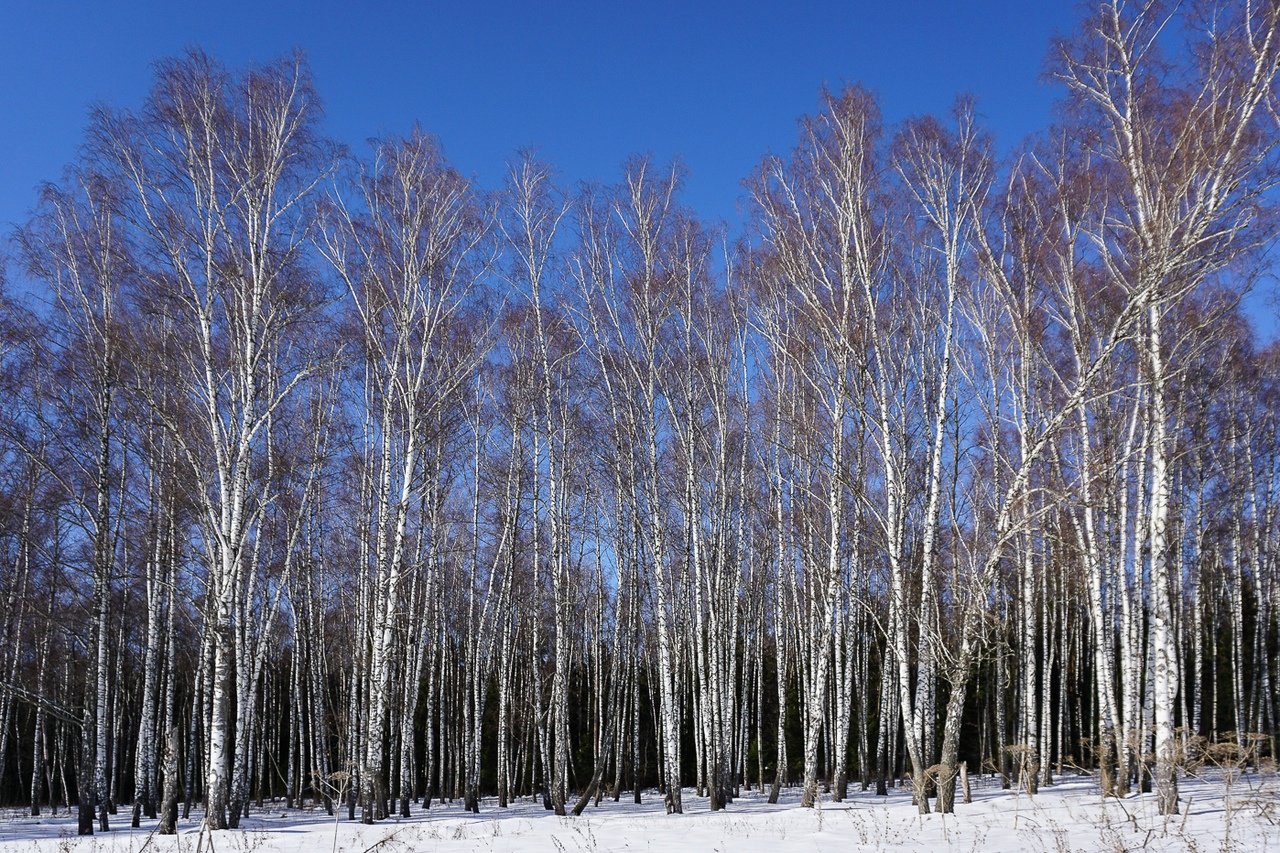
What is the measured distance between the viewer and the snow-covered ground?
719 centimetres

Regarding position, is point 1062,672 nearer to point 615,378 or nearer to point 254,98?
point 615,378

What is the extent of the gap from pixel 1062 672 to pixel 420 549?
559 inches

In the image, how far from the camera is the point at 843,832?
9438mm

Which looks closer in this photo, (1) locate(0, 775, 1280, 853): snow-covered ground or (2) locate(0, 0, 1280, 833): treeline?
(1) locate(0, 775, 1280, 853): snow-covered ground

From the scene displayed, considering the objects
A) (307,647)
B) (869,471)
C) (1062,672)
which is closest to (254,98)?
(869,471)

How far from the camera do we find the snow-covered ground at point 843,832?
719cm

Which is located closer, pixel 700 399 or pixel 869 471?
pixel 700 399

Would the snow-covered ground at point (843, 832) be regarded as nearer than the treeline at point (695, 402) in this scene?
Yes

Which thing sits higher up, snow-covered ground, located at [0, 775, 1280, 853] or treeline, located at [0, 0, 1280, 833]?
Answer: treeline, located at [0, 0, 1280, 833]

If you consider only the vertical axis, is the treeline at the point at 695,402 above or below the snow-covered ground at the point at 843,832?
above

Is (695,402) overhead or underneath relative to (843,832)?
overhead


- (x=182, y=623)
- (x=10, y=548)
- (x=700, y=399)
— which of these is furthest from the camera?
(x=182, y=623)

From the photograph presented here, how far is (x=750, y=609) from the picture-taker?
19.4 meters

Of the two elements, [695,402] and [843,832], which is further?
[695,402]
